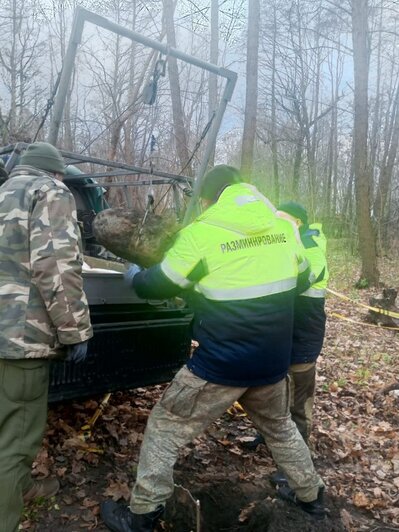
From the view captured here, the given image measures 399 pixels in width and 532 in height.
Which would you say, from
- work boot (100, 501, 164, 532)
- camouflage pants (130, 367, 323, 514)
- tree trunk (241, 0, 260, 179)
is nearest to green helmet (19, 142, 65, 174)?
camouflage pants (130, 367, 323, 514)

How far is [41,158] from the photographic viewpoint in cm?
278

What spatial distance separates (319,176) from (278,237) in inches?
1133

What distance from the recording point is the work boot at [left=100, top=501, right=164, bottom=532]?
2828 millimetres

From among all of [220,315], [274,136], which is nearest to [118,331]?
[220,315]

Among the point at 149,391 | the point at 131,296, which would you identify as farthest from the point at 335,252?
the point at 131,296

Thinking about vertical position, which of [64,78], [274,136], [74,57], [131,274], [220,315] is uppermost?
[274,136]

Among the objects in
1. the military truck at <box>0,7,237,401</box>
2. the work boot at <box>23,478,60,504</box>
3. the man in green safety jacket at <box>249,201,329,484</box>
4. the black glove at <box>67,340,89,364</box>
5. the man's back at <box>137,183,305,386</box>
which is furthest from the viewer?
the man in green safety jacket at <box>249,201,329,484</box>

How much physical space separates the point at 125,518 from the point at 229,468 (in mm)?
1132

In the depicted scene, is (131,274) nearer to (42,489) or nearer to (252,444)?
(42,489)

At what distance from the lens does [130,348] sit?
11.2 feet

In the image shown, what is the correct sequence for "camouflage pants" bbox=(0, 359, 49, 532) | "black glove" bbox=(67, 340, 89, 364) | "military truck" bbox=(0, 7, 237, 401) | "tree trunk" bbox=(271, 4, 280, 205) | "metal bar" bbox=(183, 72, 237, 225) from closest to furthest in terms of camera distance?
"camouflage pants" bbox=(0, 359, 49, 532), "black glove" bbox=(67, 340, 89, 364), "military truck" bbox=(0, 7, 237, 401), "metal bar" bbox=(183, 72, 237, 225), "tree trunk" bbox=(271, 4, 280, 205)

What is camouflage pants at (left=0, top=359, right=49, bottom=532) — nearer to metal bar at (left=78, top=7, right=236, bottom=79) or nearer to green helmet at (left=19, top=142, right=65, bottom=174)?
green helmet at (left=19, top=142, right=65, bottom=174)

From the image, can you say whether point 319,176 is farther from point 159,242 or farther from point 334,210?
point 159,242

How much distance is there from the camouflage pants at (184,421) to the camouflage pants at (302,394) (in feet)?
2.63
